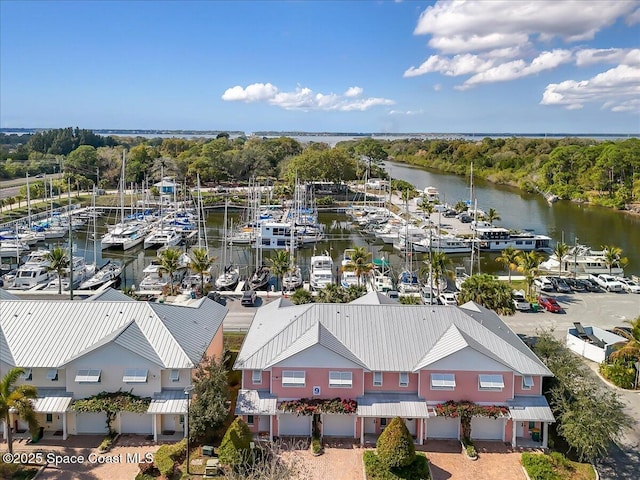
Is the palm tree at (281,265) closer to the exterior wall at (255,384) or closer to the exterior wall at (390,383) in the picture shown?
the exterior wall at (255,384)

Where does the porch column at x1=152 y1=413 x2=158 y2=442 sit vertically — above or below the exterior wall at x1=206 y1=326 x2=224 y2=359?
below

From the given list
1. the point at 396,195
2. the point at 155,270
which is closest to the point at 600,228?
the point at 396,195

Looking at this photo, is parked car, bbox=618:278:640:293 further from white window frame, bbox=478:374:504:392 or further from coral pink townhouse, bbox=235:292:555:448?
white window frame, bbox=478:374:504:392

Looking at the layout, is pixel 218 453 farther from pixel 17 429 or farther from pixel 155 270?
pixel 155 270

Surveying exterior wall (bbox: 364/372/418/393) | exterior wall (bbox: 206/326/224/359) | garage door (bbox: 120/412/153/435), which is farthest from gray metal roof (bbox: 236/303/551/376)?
garage door (bbox: 120/412/153/435)

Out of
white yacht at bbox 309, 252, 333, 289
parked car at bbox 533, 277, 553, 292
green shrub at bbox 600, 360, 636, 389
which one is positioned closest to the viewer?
green shrub at bbox 600, 360, 636, 389
